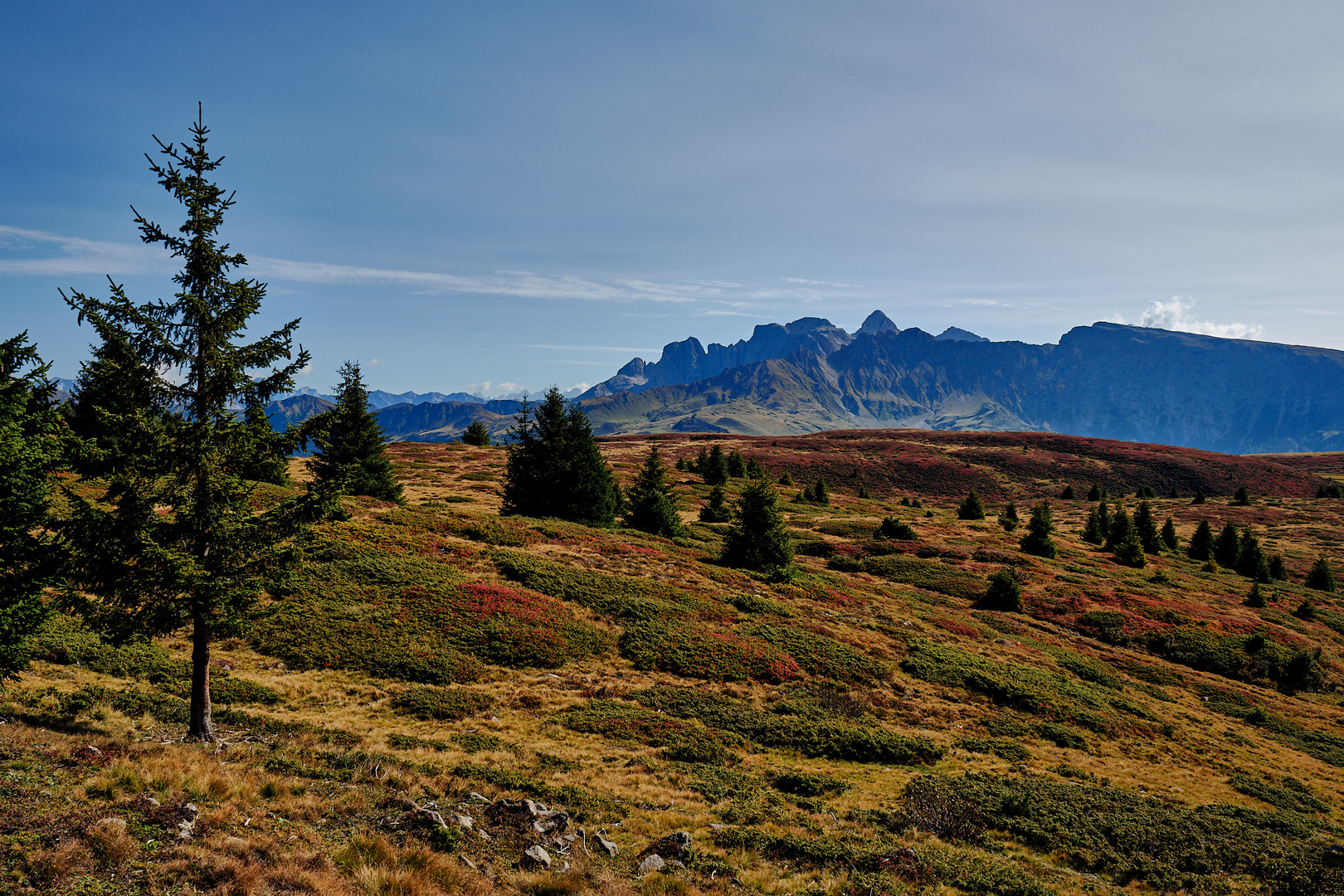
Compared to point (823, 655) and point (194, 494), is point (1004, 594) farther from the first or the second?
point (194, 494)

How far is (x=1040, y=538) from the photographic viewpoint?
52.9 m

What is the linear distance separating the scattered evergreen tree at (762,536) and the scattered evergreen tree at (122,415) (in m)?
30.7

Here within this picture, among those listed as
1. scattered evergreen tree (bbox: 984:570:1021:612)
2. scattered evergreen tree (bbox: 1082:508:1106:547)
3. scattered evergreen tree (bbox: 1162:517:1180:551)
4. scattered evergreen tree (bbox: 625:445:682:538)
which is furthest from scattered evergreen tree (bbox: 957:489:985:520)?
scattered evergreen tree (bbox: 625:445:682:538)

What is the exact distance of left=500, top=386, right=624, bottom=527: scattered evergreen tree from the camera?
42469mm

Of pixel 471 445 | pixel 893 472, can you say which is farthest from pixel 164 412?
pixel 893 472

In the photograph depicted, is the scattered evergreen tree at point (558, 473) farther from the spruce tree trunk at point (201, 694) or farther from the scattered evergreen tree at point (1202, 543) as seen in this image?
the scattered evergreen tree at point (1202, 543)

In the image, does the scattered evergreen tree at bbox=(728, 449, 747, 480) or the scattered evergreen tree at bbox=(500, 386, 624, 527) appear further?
the scattered evergreen tree at bbox=(728, 449, 747, 480)

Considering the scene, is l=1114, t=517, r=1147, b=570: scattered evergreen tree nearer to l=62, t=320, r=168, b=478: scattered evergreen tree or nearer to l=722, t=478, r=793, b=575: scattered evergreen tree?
l=722, t=478, r=793, b=575: scattered evergreen tree

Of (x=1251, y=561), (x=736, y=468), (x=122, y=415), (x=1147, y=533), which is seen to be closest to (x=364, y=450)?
(x=122, y=415)

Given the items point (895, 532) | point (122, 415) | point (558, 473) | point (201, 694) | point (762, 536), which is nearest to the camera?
point (122, 415)

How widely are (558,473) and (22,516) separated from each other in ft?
103

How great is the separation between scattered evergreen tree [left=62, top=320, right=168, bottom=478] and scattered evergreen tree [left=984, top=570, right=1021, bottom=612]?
43.3m

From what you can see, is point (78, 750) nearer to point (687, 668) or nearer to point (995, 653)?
point (687, 668)

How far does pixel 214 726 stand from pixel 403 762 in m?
4.61
